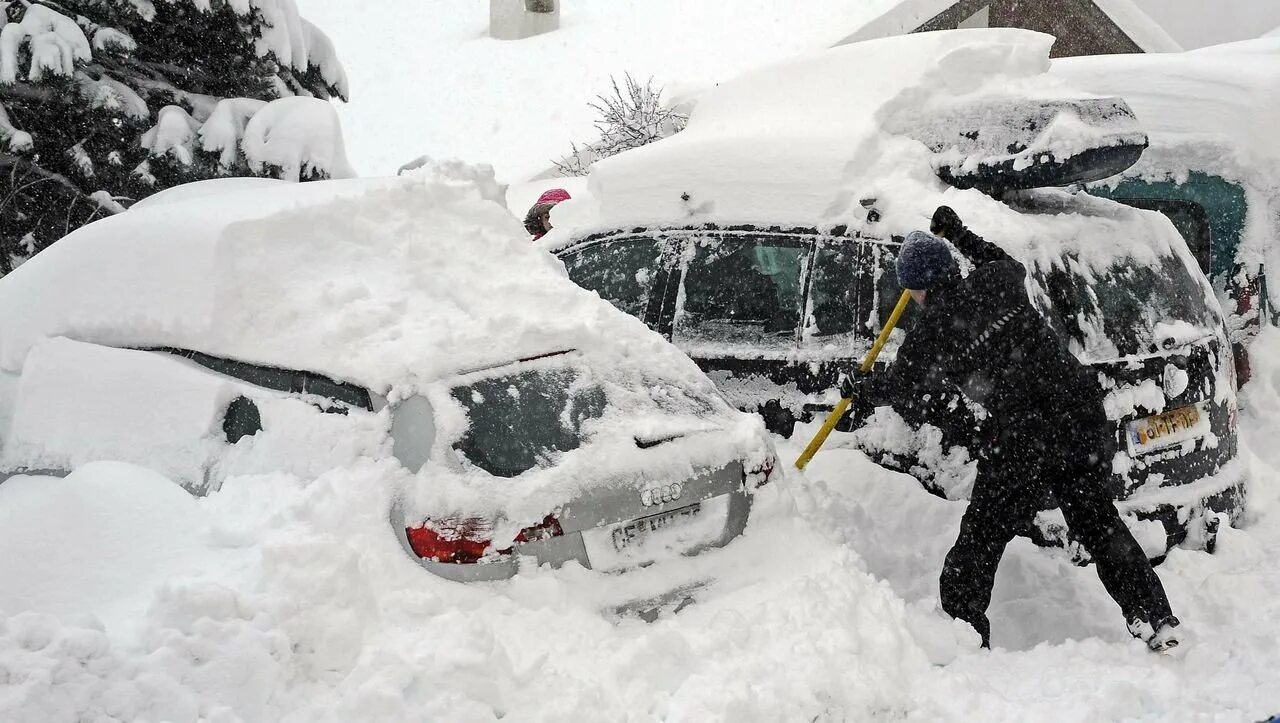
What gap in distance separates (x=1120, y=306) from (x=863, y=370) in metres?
1.11

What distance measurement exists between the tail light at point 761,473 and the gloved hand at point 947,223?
1255mm

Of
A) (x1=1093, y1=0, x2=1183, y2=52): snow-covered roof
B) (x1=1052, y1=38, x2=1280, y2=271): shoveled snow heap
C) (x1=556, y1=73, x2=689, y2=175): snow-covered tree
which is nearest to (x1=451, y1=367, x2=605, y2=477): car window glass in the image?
(x1=1052, y1=38, x2=1280, y2=271): shoveled snow heap

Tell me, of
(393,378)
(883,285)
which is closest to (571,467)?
(393,378)

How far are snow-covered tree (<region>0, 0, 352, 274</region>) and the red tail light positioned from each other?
5.37 m

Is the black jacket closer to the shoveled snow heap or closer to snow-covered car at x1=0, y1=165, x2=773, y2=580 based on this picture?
snow-covered car at x1=0, y1=165, x2=773, y2=580

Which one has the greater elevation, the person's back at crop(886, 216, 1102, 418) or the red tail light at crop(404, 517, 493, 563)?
the person's back at crop(886, 216, 1102, 418)

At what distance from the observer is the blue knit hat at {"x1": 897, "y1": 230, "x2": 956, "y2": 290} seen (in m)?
4.04

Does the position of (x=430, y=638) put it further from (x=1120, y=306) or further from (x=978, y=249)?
(x=1120, y=306)

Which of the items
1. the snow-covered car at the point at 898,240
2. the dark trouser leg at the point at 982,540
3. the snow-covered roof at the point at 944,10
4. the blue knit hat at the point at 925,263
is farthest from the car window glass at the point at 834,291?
the snow-covered roof at the point at 944,10

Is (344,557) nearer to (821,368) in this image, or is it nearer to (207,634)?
(207,634)

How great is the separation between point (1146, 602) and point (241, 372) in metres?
3.35

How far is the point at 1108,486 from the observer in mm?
4242

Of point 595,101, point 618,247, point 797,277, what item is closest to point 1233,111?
point 797,277

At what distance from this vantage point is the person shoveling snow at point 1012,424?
12.7ft
